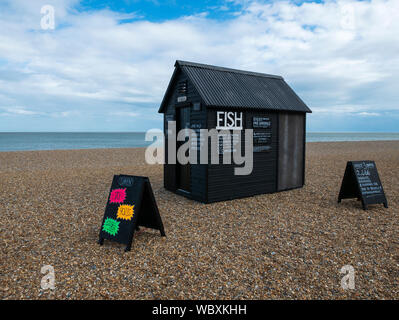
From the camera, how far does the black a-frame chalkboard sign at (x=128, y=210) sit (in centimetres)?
542

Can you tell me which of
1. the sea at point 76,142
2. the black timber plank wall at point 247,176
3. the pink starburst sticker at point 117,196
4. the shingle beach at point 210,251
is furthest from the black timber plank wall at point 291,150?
the sea at point 76,142

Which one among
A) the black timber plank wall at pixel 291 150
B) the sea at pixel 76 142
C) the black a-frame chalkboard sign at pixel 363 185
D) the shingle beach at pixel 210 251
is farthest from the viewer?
the sea at pixel 76 142

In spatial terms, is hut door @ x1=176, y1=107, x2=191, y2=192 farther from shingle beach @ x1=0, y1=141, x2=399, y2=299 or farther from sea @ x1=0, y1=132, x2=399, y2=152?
sea @ x1=0, y1=132, x2=399, y2=152

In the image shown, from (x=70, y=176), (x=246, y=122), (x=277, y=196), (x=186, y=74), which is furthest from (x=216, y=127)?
(x=70, y=176)

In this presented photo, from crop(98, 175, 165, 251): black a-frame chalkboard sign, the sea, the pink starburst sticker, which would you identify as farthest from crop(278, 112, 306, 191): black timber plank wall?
the sea

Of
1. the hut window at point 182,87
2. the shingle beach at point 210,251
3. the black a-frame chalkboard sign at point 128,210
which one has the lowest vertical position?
the shingle beach at point 210,251

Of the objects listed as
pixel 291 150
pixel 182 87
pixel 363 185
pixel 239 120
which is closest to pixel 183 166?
pixel 239 120

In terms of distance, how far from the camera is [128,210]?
18.1 ft

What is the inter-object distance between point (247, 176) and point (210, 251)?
457 centimetres

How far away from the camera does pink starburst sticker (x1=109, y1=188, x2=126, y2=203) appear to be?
225 inches

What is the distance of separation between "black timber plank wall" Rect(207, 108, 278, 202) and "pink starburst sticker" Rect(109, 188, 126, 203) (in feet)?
11.2

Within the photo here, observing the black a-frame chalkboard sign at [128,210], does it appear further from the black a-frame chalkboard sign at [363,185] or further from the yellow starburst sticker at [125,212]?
the black a-frame chalkboard sign at [363,185]

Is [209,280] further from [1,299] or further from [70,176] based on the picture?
[70,176]

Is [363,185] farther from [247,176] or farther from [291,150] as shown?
[247,176]
